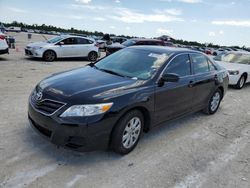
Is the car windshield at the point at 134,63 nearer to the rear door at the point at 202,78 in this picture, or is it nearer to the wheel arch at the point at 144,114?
the wheel arch at the point at 144,114

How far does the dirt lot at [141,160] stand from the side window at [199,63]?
1.15 m

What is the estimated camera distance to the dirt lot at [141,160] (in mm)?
3285

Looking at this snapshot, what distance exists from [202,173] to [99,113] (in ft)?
5.43

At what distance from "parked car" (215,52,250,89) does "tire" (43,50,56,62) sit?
806 cm

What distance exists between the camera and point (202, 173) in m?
3.68

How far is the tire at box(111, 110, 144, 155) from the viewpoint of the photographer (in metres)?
3.65

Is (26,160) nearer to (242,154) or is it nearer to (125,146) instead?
(125,146)

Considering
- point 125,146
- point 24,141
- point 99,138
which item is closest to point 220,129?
point 125,146

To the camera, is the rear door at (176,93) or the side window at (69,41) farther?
the side window at (69,41)

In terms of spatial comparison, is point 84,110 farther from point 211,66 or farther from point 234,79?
point 234,79

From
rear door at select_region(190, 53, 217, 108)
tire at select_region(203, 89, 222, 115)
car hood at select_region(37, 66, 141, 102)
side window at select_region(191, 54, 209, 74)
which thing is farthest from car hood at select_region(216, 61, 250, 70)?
car hood at select_region(37, 66, 141, 102)

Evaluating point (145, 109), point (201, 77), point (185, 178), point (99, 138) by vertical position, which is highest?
point (201, 77)

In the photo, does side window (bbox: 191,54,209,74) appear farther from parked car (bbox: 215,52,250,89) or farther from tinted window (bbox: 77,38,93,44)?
tinted window (bbox: 77,38,93,44)

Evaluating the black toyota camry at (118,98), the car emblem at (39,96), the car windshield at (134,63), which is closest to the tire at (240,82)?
the black toyota camry at (118,98)
